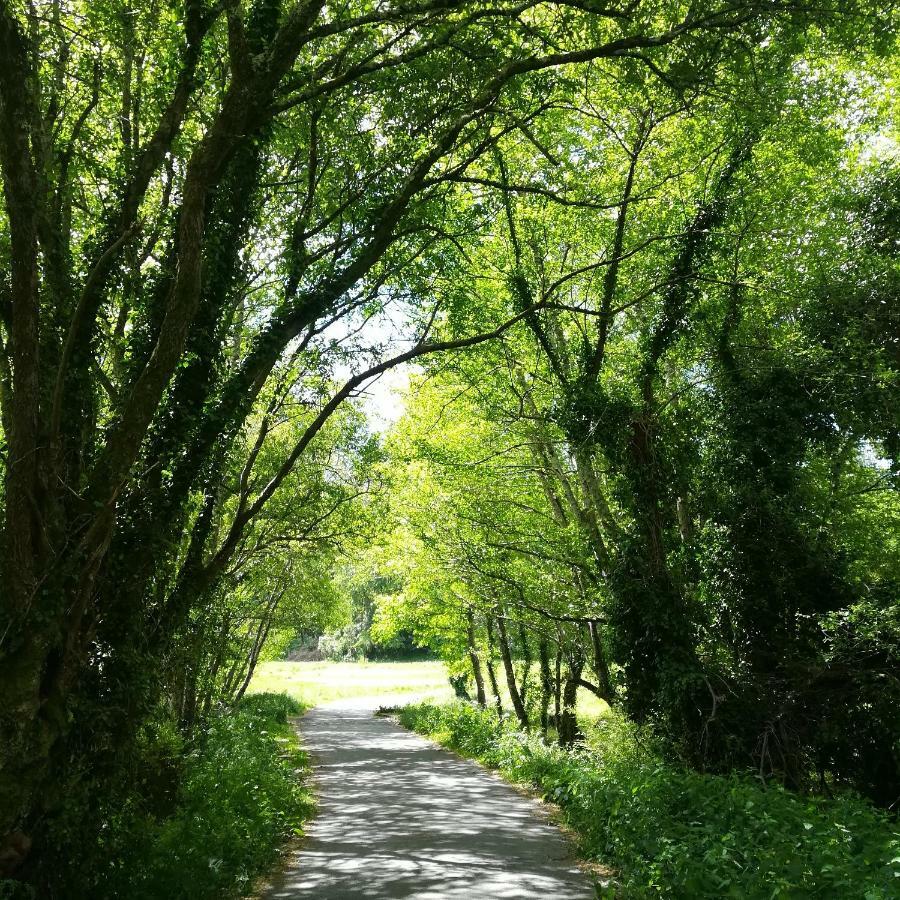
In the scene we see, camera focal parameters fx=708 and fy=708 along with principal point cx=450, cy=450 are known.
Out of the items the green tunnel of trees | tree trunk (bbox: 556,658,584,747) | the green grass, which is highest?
the green tunnel of trees

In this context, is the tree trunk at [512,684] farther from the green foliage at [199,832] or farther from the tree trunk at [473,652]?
the green foliage at [199,832]

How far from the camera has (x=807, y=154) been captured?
1189cm

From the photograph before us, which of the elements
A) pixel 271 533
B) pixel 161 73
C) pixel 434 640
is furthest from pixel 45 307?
pixel 434 640

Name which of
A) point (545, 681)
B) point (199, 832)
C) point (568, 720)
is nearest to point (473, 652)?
point (545, 681)

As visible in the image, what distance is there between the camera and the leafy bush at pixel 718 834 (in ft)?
15.9

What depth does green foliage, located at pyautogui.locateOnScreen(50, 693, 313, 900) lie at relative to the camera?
19.3 feet

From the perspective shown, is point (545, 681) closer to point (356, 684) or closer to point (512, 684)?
point (512, 684)

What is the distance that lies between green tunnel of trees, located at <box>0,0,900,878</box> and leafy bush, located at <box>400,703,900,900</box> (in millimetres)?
1995

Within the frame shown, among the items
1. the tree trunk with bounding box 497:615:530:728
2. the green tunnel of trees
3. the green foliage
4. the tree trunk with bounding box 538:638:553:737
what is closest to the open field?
the tree trunk with bounding box 538:638:553:737

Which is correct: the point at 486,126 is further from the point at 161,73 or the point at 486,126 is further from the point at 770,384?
the point at 770,384

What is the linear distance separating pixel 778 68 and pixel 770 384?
5295 millimetres

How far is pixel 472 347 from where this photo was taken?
12344mm

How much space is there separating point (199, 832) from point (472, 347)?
8.17m

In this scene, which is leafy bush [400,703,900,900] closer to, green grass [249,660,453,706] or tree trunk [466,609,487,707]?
tree trunk [466,609,487,707]
